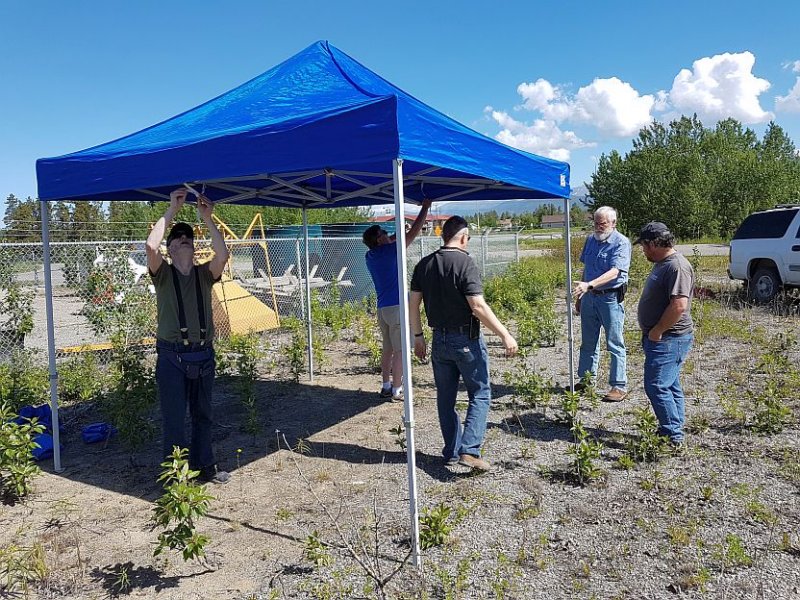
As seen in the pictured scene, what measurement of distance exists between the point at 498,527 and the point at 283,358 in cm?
543

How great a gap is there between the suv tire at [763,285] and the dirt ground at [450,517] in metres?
6.84

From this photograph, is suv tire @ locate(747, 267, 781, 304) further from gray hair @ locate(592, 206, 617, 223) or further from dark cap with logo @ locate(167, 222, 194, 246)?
dark cap with logo @ locate(167, 222, 194, 246)

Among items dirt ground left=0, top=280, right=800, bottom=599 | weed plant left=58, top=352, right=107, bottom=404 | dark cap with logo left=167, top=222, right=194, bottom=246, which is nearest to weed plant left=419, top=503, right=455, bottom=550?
dirt ground left=0, top=280, right=800, bottom=599

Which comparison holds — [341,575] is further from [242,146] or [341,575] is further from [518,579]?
[242,146]

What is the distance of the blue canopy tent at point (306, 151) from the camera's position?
319 cm

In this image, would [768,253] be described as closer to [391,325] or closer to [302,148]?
[391,325]

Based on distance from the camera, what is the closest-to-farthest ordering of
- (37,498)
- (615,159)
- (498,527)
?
(498,527) < (37,498) < (615,159)

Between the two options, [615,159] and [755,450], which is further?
[615,159]

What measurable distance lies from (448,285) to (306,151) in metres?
1.23

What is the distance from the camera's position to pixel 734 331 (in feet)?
28.8

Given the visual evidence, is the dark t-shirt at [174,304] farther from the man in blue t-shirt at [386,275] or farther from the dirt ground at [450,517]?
the man in blue t-shirt at [386,275]

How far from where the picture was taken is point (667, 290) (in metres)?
4.26

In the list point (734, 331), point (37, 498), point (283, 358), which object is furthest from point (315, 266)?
point (37, 498)

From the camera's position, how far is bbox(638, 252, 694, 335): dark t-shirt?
4.19 meters
